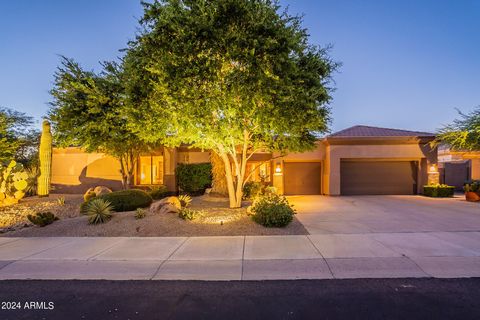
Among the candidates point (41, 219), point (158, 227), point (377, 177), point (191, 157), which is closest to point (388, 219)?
point (158, 227)

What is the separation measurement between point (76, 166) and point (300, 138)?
1717 cm

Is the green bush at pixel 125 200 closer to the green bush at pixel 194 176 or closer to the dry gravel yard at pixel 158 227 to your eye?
the dry gravel yard at pixel 158 227

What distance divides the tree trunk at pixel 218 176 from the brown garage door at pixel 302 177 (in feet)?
18.7

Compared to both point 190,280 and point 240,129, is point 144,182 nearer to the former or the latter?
point 240,129

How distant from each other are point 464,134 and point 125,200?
19523 mm

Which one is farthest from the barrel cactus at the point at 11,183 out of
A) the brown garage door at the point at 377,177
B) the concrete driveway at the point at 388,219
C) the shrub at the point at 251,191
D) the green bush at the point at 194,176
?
the brown garage door at the point at 377,177

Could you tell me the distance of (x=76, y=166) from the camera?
19969 mm

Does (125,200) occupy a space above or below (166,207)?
above

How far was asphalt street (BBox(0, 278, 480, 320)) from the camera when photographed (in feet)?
12.5

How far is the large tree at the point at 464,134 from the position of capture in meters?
16.2

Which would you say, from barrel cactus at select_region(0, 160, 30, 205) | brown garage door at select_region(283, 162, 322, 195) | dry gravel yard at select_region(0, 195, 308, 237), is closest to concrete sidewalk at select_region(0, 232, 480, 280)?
dry gravel yard at select_region(0, 195, 308, 237)

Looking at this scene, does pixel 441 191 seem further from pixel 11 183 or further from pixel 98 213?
pixel 11 183

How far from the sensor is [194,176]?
1805cm

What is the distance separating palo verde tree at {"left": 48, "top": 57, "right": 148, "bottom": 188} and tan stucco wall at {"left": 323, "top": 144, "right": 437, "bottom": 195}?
13.1m
